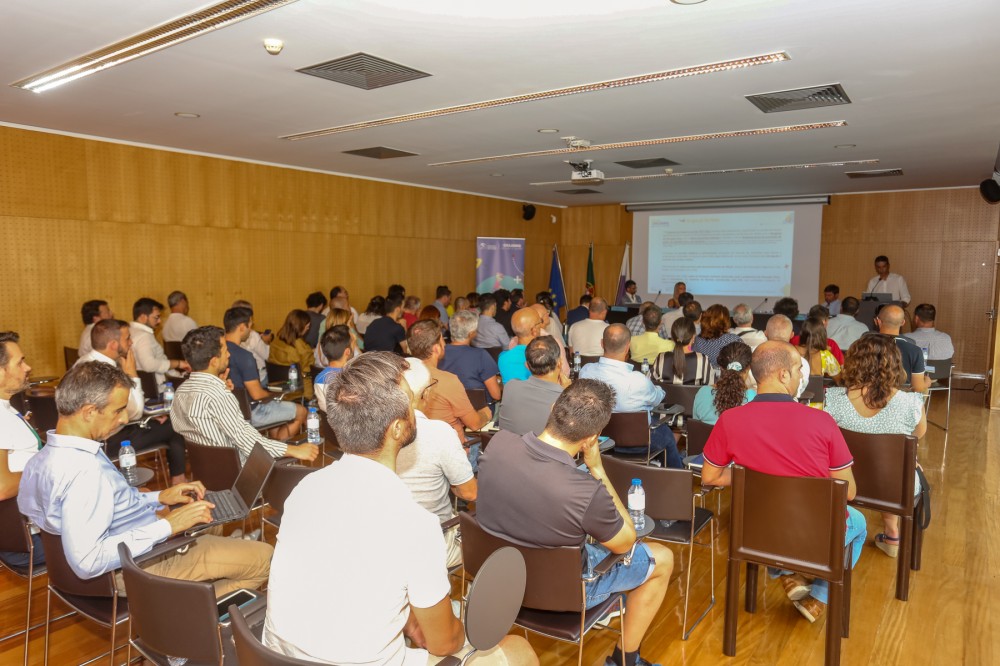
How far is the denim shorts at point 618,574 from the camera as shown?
8.33 feet

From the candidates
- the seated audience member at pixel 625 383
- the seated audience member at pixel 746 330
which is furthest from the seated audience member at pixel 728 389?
the seated audience member at pixel 746 330

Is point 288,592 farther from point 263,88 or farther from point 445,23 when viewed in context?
point 263,88

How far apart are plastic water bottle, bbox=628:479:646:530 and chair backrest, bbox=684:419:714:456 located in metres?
1.10

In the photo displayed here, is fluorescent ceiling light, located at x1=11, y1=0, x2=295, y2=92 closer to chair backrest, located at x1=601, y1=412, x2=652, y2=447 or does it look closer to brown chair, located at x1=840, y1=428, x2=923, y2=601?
chair backrest, located at x1=601, y1=412, x2=652, y2=447

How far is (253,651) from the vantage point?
4.81 feet

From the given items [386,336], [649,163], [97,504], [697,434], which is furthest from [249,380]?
[649,163]

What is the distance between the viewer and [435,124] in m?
6.55

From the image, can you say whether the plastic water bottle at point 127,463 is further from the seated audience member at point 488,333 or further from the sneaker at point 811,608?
the seated audience member at point 488,333

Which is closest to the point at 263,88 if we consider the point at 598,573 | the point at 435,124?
the point at 435,124

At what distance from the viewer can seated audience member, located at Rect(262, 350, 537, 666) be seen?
1548mm

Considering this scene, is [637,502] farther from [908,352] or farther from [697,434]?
[908,352]

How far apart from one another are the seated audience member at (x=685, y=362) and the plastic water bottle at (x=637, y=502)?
8.24ft

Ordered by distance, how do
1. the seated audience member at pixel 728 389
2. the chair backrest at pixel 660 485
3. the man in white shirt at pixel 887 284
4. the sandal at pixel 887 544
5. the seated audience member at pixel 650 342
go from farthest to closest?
the man in white shirt at pixel 887 284
the seated audience member at pixel 650 342
the sandal at pixel 887 544
the seated audience member at pixel 728 389
the chair backrest at pixel 660 485

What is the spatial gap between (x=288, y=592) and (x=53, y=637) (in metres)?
2.52
